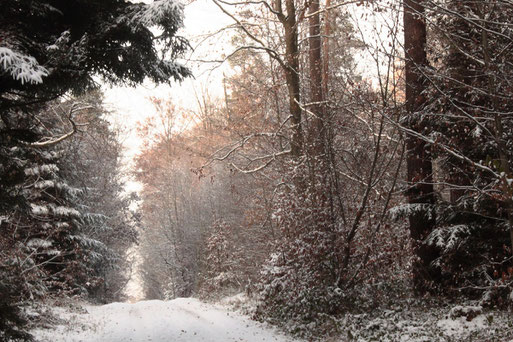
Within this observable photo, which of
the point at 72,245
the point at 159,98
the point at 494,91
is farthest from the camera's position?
the point at 159,98

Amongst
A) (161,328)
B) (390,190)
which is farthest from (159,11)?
(161,328)

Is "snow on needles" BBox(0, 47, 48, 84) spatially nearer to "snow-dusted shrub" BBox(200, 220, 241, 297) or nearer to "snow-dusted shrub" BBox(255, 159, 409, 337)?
"snow-dusted shrub" BBox(255, 159, 409, 337)

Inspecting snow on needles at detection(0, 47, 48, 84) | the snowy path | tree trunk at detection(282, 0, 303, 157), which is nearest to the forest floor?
the snowy path

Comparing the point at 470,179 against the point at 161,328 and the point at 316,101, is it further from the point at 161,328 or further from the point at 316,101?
the point at 161,328

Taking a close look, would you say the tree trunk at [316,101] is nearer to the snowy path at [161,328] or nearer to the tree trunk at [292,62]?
the tree trunk at [292,62]

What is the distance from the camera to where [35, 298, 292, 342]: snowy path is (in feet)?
30.5

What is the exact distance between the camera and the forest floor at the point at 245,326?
6.93 meters

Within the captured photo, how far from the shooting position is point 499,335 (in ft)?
20.7

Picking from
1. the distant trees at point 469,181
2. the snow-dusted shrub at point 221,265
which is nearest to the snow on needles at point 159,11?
the distant trees at point 469,181

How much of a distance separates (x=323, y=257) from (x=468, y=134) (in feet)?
13.9

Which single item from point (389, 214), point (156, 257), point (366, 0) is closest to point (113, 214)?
point (156, 257)

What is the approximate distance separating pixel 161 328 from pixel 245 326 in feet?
7.27

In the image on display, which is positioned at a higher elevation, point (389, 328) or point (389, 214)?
point (389, 214)

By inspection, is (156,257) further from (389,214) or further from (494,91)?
(494,91)
